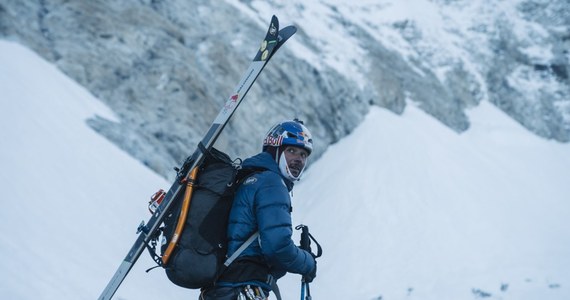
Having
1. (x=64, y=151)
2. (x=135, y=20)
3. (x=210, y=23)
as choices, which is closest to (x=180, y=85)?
(x=135, y=20)

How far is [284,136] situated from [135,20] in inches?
848

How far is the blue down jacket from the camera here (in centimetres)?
409

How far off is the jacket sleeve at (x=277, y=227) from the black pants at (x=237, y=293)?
26cm

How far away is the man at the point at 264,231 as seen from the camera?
4109 mm

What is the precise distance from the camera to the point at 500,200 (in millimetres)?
24203

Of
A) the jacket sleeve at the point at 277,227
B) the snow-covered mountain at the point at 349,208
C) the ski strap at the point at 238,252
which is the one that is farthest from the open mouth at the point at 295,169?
the snow-covered mountain at the point at 349,208

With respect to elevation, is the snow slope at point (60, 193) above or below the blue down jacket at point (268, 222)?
below

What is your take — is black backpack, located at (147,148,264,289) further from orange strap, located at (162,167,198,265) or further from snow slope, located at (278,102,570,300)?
snow slope, located at (278,102,570,300)

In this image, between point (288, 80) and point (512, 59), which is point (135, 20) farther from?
point (512, 59)

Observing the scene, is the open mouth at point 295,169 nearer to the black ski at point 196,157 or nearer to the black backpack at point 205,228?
the black backpack at point 205,228

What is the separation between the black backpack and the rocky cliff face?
14158 millimetres

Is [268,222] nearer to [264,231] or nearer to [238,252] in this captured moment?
[264,231]

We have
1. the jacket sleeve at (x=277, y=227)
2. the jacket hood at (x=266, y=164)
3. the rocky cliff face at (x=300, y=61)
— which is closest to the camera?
the jacket sleeve at (x=277, y=227)

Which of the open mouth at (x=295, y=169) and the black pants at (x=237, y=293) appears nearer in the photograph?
the black pants at (x=237, y=293)
